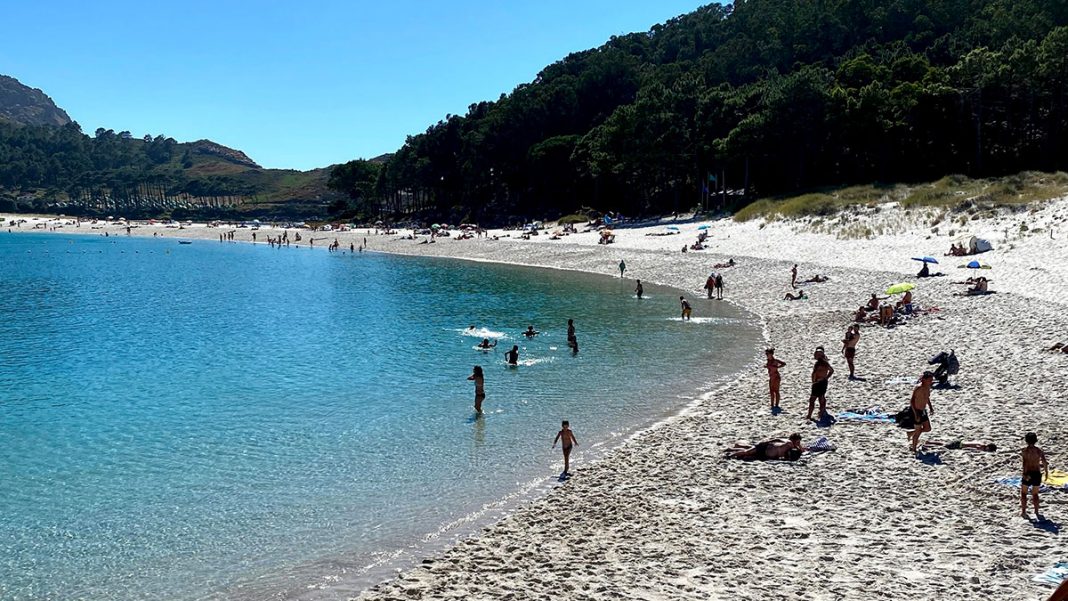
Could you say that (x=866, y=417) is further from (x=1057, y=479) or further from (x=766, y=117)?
(x=766, y=117)

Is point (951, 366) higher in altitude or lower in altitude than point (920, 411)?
higher

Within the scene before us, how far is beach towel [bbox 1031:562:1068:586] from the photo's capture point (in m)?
10.0

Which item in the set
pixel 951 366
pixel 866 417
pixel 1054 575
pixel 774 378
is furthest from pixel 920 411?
pixel 1054 575

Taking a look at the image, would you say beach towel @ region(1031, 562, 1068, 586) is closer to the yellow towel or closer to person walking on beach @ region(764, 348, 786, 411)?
the yellow towel

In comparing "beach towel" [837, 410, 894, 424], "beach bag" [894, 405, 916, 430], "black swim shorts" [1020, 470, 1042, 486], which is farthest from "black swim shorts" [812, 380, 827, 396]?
"black swim shorts" [1020, 470, 1042, 486]

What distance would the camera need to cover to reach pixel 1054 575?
1013cm

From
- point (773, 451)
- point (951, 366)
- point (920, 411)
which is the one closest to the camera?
point (773, 451)

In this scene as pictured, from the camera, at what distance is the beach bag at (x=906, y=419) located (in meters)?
16.8

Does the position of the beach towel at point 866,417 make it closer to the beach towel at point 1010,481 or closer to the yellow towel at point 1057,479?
the beach towel at point 1010,481

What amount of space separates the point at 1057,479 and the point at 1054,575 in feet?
11.7

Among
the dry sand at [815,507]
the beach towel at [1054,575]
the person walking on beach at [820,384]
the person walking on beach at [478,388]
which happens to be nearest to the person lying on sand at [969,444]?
the dry sand at [815,507]

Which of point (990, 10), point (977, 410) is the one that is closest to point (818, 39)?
point (990, 10)

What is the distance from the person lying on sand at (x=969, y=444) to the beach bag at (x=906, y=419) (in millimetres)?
820

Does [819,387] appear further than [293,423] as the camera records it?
No
